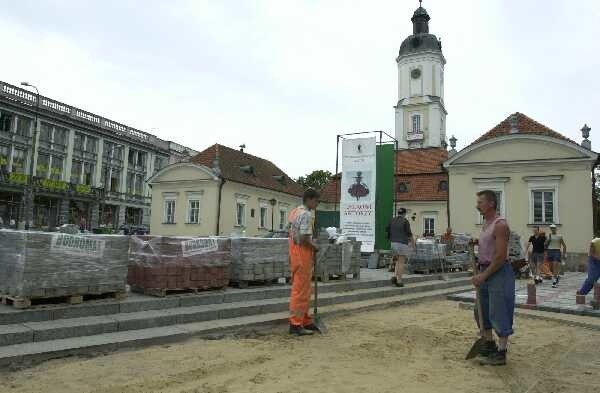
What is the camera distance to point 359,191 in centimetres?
1588

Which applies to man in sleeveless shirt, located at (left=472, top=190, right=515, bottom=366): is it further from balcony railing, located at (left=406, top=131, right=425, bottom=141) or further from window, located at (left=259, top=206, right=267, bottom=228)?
balcony railing, located at (left=406, top=131, right=425, bottom=141)

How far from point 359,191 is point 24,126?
36.2 meters

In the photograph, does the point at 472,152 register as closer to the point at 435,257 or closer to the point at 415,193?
the point at 415,193

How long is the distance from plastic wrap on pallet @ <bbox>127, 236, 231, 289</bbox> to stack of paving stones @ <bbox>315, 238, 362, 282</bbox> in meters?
3.03

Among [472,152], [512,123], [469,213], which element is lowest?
[469,213]

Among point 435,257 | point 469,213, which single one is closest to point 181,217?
point 469,213

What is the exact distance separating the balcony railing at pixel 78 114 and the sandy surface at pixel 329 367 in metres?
41.0

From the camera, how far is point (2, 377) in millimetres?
4199

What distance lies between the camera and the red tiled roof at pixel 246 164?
107ft

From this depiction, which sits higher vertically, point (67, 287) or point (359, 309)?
point (67, 287)

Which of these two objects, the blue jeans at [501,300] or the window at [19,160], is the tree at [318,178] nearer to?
the window at [19,160]

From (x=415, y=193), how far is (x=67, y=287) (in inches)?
1150

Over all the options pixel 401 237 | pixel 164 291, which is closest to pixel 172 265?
pixel 164 291

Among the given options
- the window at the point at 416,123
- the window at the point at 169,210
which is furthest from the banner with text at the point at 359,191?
the window at the point at 416,123
